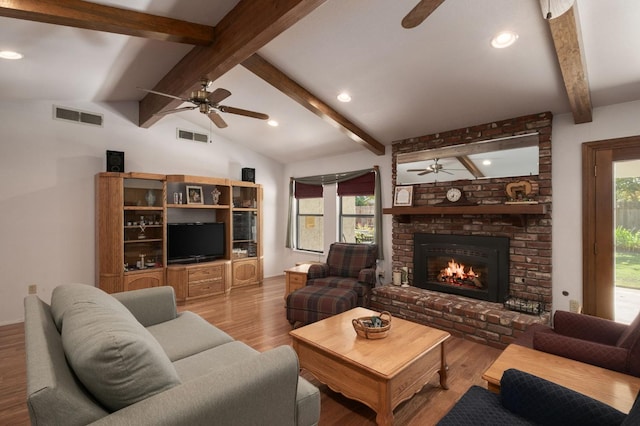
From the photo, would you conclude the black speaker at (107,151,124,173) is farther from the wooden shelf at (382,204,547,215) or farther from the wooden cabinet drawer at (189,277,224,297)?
the wooden shelf at (382,204,547,215)

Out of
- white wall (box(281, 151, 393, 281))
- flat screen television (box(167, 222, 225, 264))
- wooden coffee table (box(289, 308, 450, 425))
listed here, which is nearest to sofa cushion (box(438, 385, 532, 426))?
wooden coffee table (box(289, 308, 450, 425))

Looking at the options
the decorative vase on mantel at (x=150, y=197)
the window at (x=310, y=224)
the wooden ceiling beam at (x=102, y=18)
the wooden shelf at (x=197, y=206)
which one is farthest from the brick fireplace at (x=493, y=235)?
the decorative vase on mantel at (x=150, y=197)

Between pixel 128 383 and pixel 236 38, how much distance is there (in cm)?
257

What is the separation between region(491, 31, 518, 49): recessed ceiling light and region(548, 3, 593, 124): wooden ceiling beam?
285 mm

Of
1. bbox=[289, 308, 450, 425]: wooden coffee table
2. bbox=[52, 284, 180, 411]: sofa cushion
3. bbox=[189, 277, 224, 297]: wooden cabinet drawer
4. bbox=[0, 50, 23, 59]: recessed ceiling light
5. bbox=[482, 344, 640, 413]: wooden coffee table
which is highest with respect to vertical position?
bbox=[0, 50, 23, 59]: recessed ceiling light

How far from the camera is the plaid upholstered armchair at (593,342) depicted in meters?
1.73

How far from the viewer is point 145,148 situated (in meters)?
5.03

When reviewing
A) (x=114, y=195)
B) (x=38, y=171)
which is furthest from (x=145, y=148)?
(x=38, y=171)

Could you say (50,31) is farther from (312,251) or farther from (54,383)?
(312,251)

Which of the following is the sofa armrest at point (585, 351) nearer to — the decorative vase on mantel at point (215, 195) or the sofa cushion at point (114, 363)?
the sofa cushion at point (114, 363)

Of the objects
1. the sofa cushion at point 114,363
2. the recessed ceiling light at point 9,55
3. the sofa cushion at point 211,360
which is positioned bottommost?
Answer: the sofa cushion at point 211,360

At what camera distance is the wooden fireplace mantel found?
336 centimetres

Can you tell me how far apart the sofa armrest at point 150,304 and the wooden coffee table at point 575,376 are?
2.38m

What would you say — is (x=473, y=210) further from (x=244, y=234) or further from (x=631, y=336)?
(x=244, y=234)
